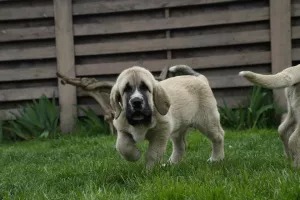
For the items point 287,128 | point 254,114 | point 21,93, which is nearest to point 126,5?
point 21,93

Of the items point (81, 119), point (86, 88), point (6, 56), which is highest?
point (6, 56)

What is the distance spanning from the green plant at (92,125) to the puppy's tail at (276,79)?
4.26 m

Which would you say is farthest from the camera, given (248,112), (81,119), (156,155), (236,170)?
(81,119)

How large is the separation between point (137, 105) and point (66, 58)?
4535mm

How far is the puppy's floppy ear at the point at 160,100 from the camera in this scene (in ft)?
12.6

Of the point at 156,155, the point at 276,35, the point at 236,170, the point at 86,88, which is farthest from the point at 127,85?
the point at 276,35

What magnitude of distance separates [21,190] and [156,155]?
1.06 meters

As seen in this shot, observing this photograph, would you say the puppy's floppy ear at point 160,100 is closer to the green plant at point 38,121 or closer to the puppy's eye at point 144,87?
the puppy's eye at point 144,87

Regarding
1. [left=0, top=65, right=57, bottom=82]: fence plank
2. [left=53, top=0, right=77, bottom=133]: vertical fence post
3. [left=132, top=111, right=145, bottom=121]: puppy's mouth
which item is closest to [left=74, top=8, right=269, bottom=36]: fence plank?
[left=53, top=0, right=77, bottom=133]: vertical fence post

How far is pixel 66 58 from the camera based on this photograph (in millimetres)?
7934

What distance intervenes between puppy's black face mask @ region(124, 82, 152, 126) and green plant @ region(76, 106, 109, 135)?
13.1ft

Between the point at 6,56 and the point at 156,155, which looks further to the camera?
the point at 6,56

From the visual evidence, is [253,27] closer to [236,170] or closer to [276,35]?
[276,35]

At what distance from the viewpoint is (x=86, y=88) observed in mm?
7504
